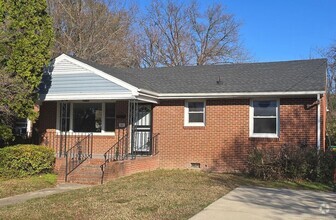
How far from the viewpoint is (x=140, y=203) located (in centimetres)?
916

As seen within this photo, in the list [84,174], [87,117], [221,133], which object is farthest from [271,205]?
[87,117]

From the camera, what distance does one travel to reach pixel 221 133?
52.9 ft

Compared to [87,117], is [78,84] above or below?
above

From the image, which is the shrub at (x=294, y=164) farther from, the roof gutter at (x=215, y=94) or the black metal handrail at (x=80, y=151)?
the black metal handrail at (x=80, y=151)

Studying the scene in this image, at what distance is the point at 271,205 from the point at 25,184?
7202mm

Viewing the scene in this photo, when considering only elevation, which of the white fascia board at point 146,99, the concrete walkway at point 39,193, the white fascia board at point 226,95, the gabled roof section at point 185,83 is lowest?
the concrete walkway at point 39,193

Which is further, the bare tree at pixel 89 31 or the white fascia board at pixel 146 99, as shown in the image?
the bare tree at pixel 89 31

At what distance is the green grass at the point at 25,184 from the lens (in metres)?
11.4

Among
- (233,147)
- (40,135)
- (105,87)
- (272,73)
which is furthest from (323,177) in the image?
(40,135)

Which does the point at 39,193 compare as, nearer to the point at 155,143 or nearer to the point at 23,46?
the point at 23,46

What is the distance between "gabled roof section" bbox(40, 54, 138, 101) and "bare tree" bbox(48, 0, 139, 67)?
16691mm

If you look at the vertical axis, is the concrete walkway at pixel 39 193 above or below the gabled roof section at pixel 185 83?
below

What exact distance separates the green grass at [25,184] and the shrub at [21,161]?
0.30m

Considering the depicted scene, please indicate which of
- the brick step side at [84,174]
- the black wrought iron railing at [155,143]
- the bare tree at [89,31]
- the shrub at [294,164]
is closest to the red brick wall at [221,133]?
the black wrought iron railing at [155,143]
